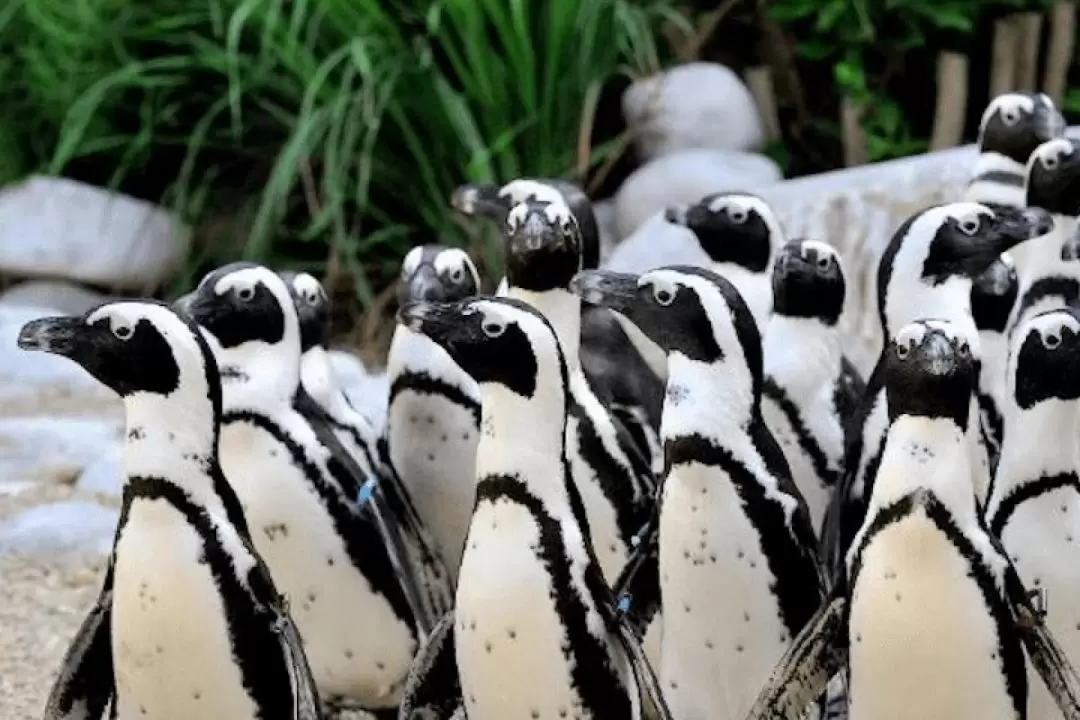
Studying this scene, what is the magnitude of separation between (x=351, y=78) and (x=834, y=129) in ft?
4.94

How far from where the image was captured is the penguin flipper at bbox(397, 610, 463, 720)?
1.99 meters

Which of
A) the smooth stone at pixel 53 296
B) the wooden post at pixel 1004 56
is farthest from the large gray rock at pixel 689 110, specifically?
the smooth stone at pixel 53 296

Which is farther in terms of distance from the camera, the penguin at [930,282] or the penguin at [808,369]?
the penguin at [808,369]

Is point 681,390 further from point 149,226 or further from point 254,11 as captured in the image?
point 149,226

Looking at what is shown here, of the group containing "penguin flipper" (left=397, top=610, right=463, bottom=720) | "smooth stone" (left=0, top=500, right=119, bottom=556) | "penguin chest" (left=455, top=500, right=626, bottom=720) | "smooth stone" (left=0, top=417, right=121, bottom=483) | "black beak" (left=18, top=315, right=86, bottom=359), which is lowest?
"smooth stone" (left=0, top=500, right=119, bottom=556)

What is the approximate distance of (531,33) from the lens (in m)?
4.77

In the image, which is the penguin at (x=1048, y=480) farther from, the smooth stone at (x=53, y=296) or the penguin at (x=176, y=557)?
the smooth stone at (x=53, y=296)

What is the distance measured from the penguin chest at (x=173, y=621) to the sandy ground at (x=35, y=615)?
0.73 metres

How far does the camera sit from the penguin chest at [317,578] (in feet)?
7.73

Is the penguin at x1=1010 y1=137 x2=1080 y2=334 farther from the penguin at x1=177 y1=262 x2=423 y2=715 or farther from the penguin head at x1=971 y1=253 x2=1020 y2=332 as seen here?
the penguin at x1=177 y1=262 x2=423 y2=715

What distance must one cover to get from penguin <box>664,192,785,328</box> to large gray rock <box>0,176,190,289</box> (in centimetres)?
266

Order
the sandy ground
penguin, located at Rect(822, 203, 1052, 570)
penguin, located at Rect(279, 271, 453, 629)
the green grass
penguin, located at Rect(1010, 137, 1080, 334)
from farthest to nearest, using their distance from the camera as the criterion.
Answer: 1. the green grass
2. penguin, located at Rect(1010, 137, 1080, 334)
3. the sandy ground
4. penguin, located at Rect(279, 271, 453, 629)
5. penguin, located at Rect(822, 203, 1052, 570)

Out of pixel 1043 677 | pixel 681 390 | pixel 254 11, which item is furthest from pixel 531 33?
pixel 1043 677

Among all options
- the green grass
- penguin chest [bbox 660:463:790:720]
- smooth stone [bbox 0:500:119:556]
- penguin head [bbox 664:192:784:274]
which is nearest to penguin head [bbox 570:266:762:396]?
penguin chest [bbox 660:463:790:720]
